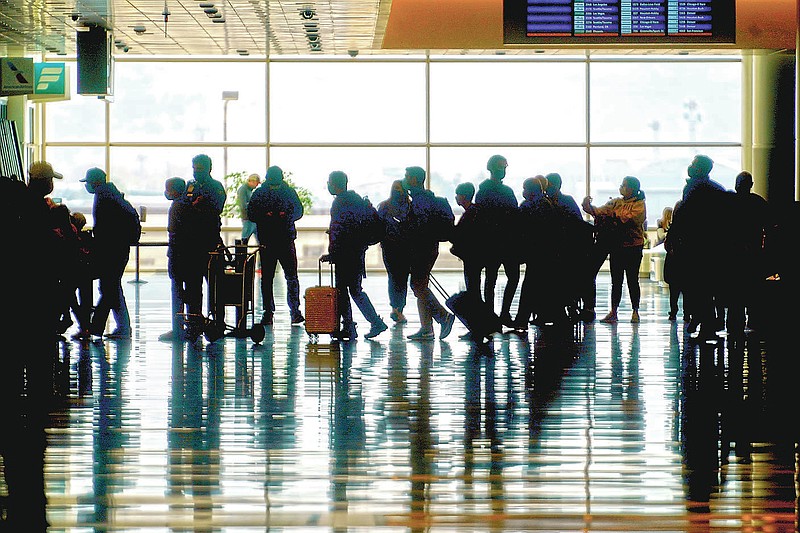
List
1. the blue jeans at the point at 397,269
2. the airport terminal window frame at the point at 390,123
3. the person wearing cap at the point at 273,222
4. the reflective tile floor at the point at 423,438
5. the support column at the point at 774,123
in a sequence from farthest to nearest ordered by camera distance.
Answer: the airport terminal window frame at the point at 390,123 < the support column at the point at 774,123 < the person wearing cap at the point at 273,222 < the blue jeans at the point at 397,269 < the reflective tile floor at the point at 423,438

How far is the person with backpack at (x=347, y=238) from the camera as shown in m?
9.97

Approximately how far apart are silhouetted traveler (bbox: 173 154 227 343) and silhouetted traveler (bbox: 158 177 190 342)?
0.01 meters

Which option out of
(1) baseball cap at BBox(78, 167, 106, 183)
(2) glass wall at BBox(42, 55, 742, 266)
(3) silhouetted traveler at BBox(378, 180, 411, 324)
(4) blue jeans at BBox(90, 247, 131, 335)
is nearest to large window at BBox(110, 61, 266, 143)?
(2) glass wall at BBox(42, 55, 742, 266)

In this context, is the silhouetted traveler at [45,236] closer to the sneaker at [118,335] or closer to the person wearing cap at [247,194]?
the sneaker at [118,335]

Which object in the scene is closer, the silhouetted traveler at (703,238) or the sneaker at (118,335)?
the silhouetted traveler at (703,238)

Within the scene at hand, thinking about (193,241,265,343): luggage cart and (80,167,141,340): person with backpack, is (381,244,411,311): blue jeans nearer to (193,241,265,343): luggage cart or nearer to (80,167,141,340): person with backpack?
(193,241,265,343): luggage cart

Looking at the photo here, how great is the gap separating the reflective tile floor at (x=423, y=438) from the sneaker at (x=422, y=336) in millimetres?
607

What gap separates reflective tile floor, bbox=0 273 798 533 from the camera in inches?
168

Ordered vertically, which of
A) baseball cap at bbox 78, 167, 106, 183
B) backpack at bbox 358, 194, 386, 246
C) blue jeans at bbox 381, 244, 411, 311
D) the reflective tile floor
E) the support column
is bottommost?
the reflective tile floor

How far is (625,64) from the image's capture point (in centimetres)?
2089

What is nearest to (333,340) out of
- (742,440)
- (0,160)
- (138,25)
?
(742,440)

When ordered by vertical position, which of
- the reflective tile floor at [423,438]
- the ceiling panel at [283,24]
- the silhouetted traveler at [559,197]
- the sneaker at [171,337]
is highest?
the ceiling panel at [283,24]

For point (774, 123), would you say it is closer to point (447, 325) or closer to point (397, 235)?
point (447, 325)

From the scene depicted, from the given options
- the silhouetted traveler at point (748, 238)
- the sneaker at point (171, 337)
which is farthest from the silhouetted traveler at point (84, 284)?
the silhouetted traveler at point (748, 238)
